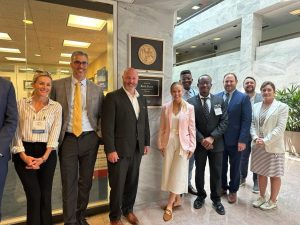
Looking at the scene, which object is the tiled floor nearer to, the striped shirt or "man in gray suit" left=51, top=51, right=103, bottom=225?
"man in gray suit" left=51, top=51, right=103, bottom=225

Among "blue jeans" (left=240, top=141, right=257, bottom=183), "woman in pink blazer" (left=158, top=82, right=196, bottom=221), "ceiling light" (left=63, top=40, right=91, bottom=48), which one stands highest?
"ceiling light" (left=63, top=40, right=91, bottom=48)

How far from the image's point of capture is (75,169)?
84.4 inches

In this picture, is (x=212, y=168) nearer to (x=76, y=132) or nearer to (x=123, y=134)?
(x=123, y=134)

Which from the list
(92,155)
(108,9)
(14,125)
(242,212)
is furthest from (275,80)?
(14,125)

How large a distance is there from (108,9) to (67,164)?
5.90ft

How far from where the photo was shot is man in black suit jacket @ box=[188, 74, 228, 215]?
106 inches

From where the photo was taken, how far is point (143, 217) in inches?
103

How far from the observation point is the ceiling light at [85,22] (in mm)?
2686

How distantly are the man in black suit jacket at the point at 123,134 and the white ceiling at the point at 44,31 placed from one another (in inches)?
27.7

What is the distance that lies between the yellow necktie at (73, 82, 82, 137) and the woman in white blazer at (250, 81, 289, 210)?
84.4 inches

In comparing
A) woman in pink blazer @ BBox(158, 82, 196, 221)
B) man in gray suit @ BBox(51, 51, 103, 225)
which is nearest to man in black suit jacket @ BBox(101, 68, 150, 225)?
man in gray suit @ BBox(51, 51, 103, 225)

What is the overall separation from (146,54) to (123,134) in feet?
3.68

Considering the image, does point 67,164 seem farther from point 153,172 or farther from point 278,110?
point 278,110

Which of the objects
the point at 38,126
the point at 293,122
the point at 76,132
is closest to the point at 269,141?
the point at 76,132
